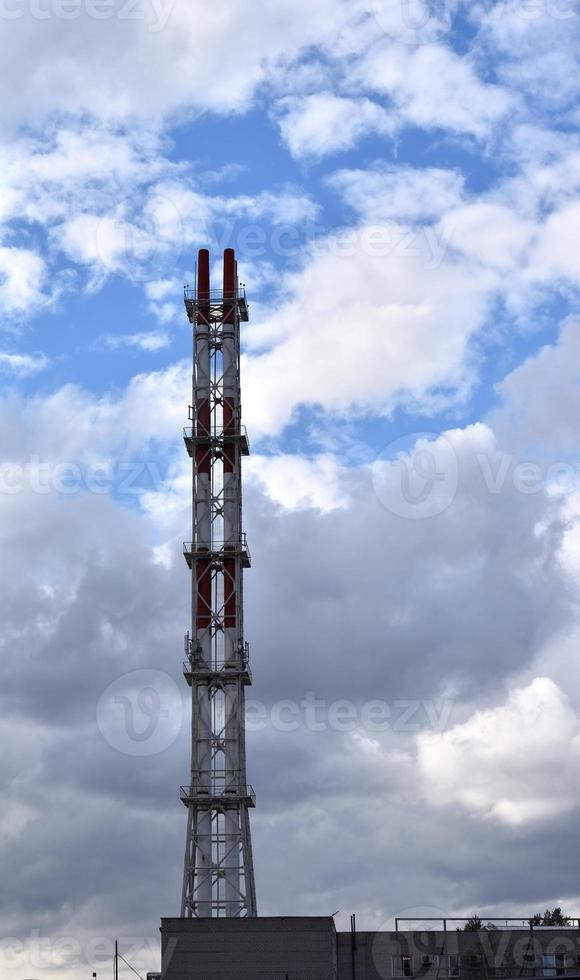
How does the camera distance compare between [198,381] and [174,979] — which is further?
[198,381]

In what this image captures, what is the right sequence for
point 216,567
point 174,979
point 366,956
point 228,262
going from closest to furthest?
point 174,979 → point 366,956 → point 216,567 → point 228,262

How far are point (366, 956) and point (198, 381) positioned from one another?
114 feet

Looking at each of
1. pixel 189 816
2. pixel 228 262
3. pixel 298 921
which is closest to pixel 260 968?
pixel 298 921

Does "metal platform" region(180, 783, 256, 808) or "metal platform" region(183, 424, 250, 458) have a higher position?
"metal platform" region(183, 424, 250, 458)

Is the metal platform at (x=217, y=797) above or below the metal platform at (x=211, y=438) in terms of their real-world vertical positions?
below

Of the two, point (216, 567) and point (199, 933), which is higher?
point (216, 567)

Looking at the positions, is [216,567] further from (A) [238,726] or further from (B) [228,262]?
(B) [228,262]

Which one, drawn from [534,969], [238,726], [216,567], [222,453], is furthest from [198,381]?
[534,969]

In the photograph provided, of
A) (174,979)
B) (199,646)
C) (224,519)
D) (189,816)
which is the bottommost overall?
(174,979)

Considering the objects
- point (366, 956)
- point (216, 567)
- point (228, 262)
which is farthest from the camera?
point (228, 262)

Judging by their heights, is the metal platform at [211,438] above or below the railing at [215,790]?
above

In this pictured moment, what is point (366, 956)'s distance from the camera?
84.9m

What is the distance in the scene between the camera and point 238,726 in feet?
289

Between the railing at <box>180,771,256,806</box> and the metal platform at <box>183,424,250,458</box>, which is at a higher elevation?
the metal platform at <box>183,424,250,458</box>
